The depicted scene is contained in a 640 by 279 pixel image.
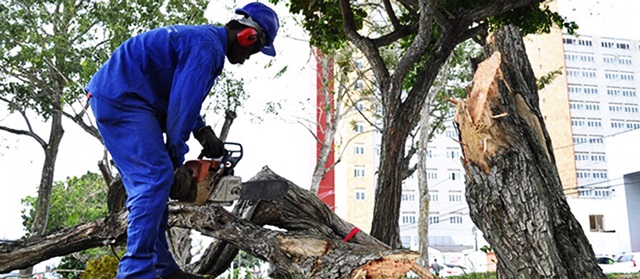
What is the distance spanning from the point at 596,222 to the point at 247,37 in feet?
126

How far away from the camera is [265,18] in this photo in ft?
9.39

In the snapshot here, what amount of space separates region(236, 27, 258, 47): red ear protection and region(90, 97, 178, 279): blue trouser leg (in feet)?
1.70

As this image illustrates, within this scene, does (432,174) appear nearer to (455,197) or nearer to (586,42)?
(455,197)

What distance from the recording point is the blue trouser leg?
7.94ft

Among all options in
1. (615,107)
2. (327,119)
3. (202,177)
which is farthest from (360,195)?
(615,107)

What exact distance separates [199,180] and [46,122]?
42.1 ft

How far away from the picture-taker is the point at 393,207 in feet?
17.5

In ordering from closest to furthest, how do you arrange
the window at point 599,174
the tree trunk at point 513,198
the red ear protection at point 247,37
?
the red ear protection at point 247,37 → the tree trunk at point 513,198 → the window at point 599,174

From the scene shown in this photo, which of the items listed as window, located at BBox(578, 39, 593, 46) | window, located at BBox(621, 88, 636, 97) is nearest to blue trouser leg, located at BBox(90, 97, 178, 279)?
window, located at BBox(578, 39, 593, 46)

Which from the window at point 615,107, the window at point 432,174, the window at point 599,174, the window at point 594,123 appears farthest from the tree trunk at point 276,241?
the window at point 615,107

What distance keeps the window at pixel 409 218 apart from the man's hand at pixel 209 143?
41.5m

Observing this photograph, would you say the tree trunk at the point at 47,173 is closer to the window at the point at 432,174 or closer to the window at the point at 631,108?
the window at the point at 432,174

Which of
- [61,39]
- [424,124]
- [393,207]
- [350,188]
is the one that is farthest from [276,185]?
[350,188]

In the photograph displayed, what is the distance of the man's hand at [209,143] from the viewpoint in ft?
9.64
